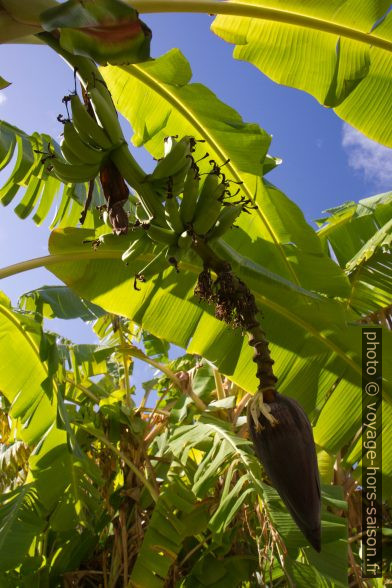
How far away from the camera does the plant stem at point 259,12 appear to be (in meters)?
1.32

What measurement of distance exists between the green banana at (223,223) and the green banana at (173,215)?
0.06 metres

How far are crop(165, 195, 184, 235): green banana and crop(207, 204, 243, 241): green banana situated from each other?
0.19ft

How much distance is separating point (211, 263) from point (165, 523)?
65.0 inches

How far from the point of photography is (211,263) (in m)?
0.87

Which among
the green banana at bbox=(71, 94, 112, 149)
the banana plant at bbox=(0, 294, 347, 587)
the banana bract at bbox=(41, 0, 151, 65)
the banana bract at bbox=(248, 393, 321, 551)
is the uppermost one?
the banana bract at bbox=(41, 0, 151, 65)

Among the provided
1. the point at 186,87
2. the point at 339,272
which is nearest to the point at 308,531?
the point at 339,272

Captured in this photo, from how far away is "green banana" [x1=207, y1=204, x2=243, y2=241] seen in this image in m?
1.00

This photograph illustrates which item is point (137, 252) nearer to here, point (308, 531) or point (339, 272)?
point (308, 531)

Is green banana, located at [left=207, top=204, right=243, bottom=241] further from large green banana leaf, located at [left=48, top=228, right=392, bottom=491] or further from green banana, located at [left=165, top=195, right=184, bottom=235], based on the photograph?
large green banana leaf, located at [left=48, top=228, right=392, bottom=491]

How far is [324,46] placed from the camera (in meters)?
1.79

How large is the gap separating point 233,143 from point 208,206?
0.81 m

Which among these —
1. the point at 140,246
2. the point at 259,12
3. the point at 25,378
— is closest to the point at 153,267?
the point at 140,246

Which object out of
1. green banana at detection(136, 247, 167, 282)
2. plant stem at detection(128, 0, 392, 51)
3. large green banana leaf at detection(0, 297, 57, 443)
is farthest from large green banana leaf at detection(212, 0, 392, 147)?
large green banana leaf at detection(0, 297, 57, 443)

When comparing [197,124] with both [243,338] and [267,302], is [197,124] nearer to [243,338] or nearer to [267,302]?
[267,302]
